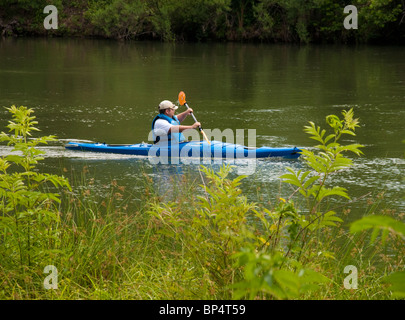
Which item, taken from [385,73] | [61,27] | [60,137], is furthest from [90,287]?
[61,27]

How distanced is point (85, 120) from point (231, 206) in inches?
373

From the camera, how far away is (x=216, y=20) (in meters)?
31.7

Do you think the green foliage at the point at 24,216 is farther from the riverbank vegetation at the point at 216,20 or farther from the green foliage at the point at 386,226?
the riverbank vegetation at the point at 216,20

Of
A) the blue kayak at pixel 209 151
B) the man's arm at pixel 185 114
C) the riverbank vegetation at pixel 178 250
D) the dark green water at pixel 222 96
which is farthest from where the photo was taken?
the man's arm at pixel 185 114

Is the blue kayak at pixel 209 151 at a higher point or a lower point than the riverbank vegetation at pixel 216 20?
lower

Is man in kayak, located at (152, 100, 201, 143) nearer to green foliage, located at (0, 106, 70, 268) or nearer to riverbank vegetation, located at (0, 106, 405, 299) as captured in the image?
riverbank vegetation, located at (0, 106, 405, 299)

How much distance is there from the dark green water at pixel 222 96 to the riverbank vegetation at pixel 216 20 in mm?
2133

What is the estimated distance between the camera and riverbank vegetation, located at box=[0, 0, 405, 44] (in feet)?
94.1

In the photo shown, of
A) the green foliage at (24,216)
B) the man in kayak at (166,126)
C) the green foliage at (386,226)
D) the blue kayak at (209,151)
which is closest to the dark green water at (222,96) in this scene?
the blue kayak at (209,151)

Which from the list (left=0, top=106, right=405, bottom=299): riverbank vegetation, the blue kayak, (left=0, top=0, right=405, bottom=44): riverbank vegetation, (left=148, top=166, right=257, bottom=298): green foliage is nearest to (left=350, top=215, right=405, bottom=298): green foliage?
(left=0, top=106, right=405, bottom=299): riverbank vegetation

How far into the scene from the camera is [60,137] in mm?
10625

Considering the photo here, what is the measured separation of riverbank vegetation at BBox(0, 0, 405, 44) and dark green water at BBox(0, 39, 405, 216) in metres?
2.13

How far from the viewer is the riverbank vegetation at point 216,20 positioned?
28672 mm

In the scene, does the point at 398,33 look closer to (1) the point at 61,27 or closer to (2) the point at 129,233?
(1) the point at 61,27
